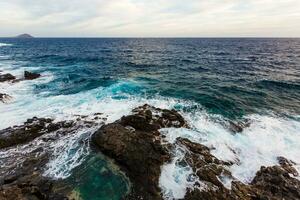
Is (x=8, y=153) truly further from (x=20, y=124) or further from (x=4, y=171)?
(x=20, y=124)

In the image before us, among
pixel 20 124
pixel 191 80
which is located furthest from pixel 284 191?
pixel 191 80

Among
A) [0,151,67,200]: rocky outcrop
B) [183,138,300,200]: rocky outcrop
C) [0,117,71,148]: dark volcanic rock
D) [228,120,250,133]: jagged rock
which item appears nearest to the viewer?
[0,151,67,200]: rocky outcrop

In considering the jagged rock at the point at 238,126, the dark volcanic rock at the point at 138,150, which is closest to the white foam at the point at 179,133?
the jagged rock at the point at 238,126

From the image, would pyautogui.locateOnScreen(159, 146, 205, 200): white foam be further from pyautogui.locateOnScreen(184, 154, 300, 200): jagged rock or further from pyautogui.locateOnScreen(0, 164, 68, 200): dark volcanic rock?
pyautogui.locateOnScreen(0, 164, 68, 200): dark volcanic rock

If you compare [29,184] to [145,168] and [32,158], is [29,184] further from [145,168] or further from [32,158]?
[145,168]

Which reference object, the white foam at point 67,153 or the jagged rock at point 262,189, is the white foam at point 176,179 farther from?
the white foam at point 67,153

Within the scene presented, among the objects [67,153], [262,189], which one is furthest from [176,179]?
[67,153]

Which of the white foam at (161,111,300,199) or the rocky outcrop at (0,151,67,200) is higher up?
the rocky outcrop at (0,151,67,200)

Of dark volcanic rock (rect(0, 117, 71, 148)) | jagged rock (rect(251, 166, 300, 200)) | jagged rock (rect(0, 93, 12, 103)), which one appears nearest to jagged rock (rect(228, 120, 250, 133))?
jagged rock (rect(251, 166, 300, 200))
